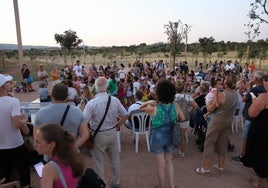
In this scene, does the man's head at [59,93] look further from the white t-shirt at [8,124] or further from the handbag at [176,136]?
the handbag at [176,136]

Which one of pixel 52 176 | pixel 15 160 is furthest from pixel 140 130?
pixel 52 176

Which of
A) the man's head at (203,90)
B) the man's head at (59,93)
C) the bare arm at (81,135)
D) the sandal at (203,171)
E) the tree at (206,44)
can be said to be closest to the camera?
the man's head at (59,93)

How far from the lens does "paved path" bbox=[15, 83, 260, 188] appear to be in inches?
152

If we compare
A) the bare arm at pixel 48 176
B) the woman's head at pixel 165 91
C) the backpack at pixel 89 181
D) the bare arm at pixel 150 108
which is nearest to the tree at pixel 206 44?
the bare arm at pixel 150 108

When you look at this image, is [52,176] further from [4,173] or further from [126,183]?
[126,183]

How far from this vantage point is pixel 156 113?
3.19 metres

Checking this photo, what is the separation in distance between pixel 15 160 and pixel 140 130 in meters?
2.58

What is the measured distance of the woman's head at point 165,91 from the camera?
305cm

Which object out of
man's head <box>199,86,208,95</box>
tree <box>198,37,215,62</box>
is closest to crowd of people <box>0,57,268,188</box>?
man's head <box>199,86,208,95</box>

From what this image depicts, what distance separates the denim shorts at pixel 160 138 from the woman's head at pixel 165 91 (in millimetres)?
385

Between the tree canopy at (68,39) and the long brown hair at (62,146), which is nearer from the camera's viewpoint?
the long brown hair at (62,146)

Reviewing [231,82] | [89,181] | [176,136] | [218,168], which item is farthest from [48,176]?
[218,168]

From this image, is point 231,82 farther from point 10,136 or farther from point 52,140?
point 10,136

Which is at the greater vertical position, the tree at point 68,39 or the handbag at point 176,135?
the tree at point 68,39
